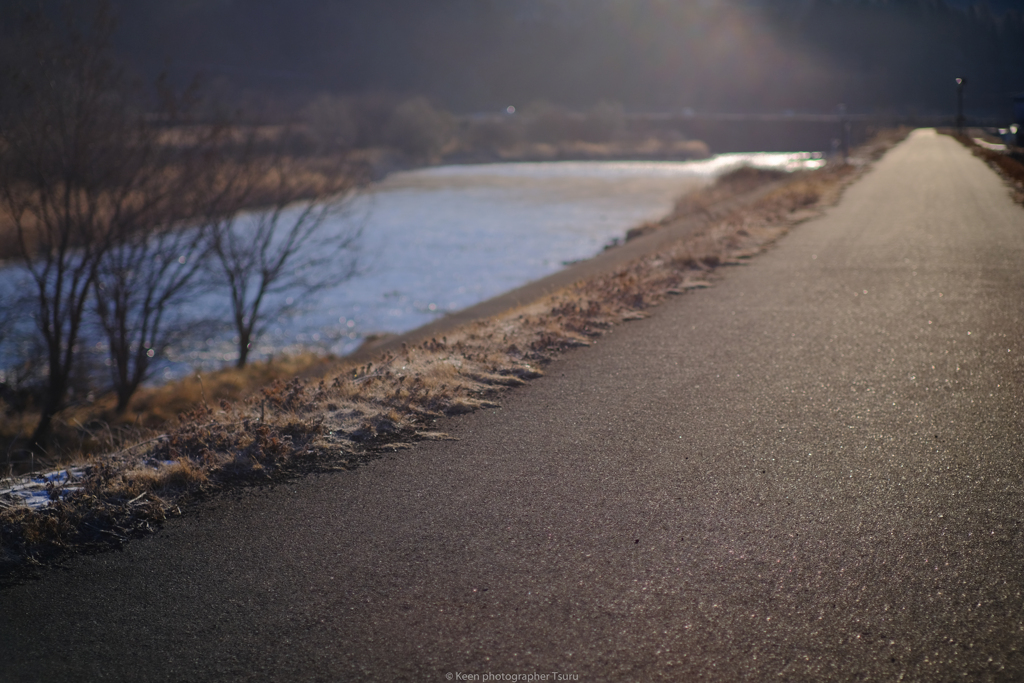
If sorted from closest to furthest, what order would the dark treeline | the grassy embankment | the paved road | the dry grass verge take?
the paved road, the grassy embankment, the dry grass verge, the dark treeline

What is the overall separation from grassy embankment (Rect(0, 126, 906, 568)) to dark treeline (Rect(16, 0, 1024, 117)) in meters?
117

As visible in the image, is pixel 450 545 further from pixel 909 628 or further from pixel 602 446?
pixel 909 628

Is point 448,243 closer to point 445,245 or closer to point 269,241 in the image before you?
point 445,245

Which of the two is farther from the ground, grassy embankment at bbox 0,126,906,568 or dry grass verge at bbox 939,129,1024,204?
dry grass verge at bbox 939,129,1024,204

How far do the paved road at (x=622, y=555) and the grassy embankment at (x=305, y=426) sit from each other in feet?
0.75

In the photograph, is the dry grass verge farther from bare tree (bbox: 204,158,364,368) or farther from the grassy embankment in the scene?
bare tree (bbox: 204,158,364,368)

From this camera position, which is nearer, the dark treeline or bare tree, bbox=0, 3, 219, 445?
bare tree, bbox=0, 3, 219, 445

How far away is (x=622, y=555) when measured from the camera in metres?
3.38

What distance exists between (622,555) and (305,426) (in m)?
2.36

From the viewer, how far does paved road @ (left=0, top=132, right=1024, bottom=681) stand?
2.78 meters

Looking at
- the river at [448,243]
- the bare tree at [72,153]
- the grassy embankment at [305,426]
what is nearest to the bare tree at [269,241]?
the river at [448,243]

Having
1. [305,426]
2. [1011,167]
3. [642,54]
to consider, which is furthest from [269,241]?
[642,54]

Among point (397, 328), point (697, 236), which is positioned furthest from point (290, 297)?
point (697, 236)

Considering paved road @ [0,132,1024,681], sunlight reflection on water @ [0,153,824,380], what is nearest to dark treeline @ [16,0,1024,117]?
sunlight reflection on water @ [0,153,824,380]
